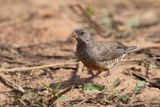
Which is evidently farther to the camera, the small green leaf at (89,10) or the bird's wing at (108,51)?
the small green leaf at (89,10)

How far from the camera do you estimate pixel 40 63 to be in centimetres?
804

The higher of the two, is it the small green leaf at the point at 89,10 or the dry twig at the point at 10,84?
the small green leaf at the point at 89,10

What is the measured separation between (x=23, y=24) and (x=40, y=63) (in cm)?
347

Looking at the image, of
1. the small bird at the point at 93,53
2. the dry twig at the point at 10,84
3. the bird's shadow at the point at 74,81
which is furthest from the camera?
the small bird at the point at 93,53

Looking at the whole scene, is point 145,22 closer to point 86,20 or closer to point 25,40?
point 86,20

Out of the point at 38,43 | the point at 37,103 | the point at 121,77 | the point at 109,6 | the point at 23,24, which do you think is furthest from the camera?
the point at 109,6

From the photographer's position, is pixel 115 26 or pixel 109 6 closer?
pixel 115 26

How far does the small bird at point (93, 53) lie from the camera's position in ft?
23.2

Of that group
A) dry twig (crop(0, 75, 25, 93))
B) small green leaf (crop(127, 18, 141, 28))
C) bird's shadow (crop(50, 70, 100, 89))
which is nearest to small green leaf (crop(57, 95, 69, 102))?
dry twig (crop(0, 75, 25, 93))

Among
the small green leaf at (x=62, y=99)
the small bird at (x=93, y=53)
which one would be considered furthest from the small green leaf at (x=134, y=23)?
the small green leaf at (x=62, y=99)

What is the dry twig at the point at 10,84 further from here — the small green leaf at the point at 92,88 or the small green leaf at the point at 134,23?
the small green leaf at the point at 134,23

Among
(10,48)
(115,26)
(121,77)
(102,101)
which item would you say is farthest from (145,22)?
(102,101)

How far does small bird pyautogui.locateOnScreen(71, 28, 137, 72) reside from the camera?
7.07 metres

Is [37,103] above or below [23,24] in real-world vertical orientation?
below
